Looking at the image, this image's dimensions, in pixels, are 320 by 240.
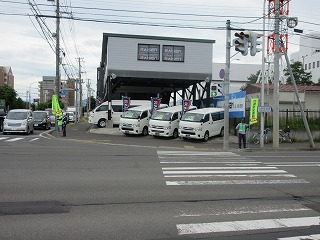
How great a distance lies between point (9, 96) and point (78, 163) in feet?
248

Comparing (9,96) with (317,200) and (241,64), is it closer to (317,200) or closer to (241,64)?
(241,64)

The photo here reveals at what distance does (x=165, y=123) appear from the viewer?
25500 millimetres

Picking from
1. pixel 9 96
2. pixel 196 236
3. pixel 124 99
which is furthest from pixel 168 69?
pixel 9 96

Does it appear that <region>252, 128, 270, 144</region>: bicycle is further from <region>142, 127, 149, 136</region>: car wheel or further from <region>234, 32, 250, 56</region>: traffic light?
<region>142, 127, 149, 136</region>: car wheel

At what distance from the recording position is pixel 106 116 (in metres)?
34.5

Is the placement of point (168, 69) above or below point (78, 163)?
above

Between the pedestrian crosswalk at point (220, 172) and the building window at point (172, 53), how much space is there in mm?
21274

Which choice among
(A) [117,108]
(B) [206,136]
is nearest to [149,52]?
(A) [117,108]

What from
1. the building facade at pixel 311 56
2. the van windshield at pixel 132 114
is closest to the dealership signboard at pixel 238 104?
the van windshield at pixel 132 114


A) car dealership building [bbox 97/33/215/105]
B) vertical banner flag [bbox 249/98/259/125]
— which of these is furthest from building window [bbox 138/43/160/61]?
vertical banner flag [bbox 249/98/259/125]

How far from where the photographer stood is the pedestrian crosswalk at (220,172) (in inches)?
391

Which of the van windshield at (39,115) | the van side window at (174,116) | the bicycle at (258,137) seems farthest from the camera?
the van windshield at (39,115)

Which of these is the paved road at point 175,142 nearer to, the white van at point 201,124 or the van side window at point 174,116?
the white van at point 201,124

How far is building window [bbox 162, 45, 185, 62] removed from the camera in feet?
113
